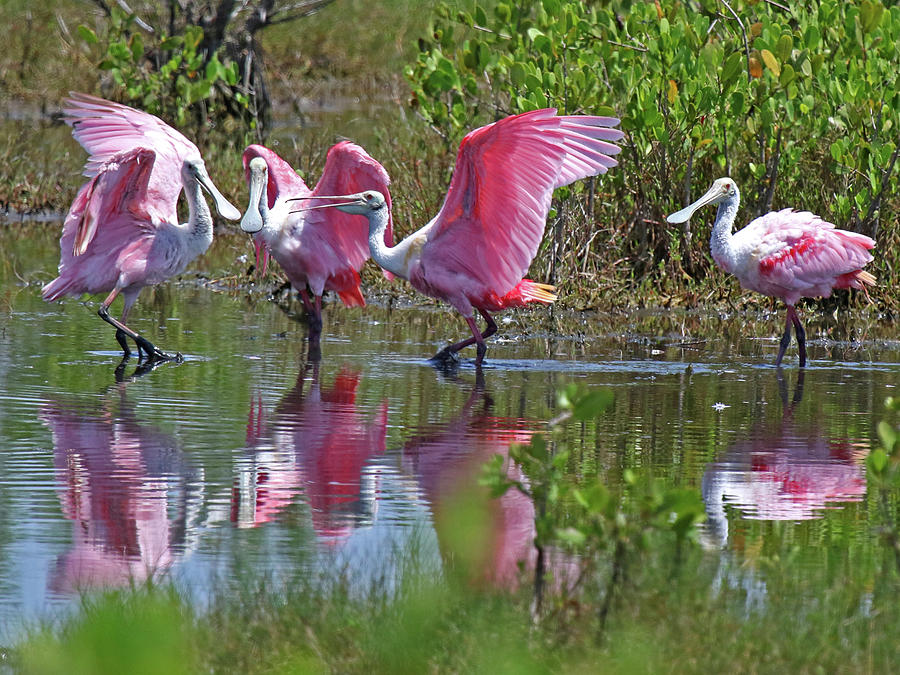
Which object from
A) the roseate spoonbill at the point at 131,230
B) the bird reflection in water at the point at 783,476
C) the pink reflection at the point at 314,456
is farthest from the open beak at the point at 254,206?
the bird reflection in water at the point at 783,476

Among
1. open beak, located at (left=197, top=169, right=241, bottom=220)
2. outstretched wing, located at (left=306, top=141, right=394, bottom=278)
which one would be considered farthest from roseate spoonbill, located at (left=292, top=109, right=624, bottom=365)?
open beak, located at (left=197, top=169, right=241, bottom=220)

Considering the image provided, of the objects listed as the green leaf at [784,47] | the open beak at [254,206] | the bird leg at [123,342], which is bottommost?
the bird leg at [123,342]

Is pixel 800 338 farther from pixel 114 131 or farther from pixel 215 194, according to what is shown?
pixel 114 131

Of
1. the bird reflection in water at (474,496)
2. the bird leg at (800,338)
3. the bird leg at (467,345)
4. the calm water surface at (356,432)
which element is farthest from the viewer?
the bird leg at (800,338)

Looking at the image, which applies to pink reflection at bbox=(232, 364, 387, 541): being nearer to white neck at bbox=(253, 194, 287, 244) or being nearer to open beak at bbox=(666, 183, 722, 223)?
white neck at bbox=(253, 194, 287, 244)

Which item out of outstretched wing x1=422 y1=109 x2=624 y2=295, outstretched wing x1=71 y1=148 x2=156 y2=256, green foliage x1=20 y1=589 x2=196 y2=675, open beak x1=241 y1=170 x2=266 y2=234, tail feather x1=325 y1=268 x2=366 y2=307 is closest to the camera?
green foliage x1=20 y1=589 x2=196 y2=675

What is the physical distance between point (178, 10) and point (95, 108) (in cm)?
1008

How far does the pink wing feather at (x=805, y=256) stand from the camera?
32.2ft

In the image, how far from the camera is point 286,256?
35.2ft

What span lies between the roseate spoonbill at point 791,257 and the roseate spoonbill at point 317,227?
2.22m

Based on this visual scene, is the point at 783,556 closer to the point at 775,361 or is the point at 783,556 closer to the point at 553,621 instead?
the point at 553,621

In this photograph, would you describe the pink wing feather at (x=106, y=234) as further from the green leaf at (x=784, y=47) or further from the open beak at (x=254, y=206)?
the green leaf at (x=784, y=47)

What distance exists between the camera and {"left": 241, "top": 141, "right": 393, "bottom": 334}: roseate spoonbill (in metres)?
10.6

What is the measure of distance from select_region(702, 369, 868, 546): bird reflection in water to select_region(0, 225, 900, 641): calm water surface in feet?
0.05
